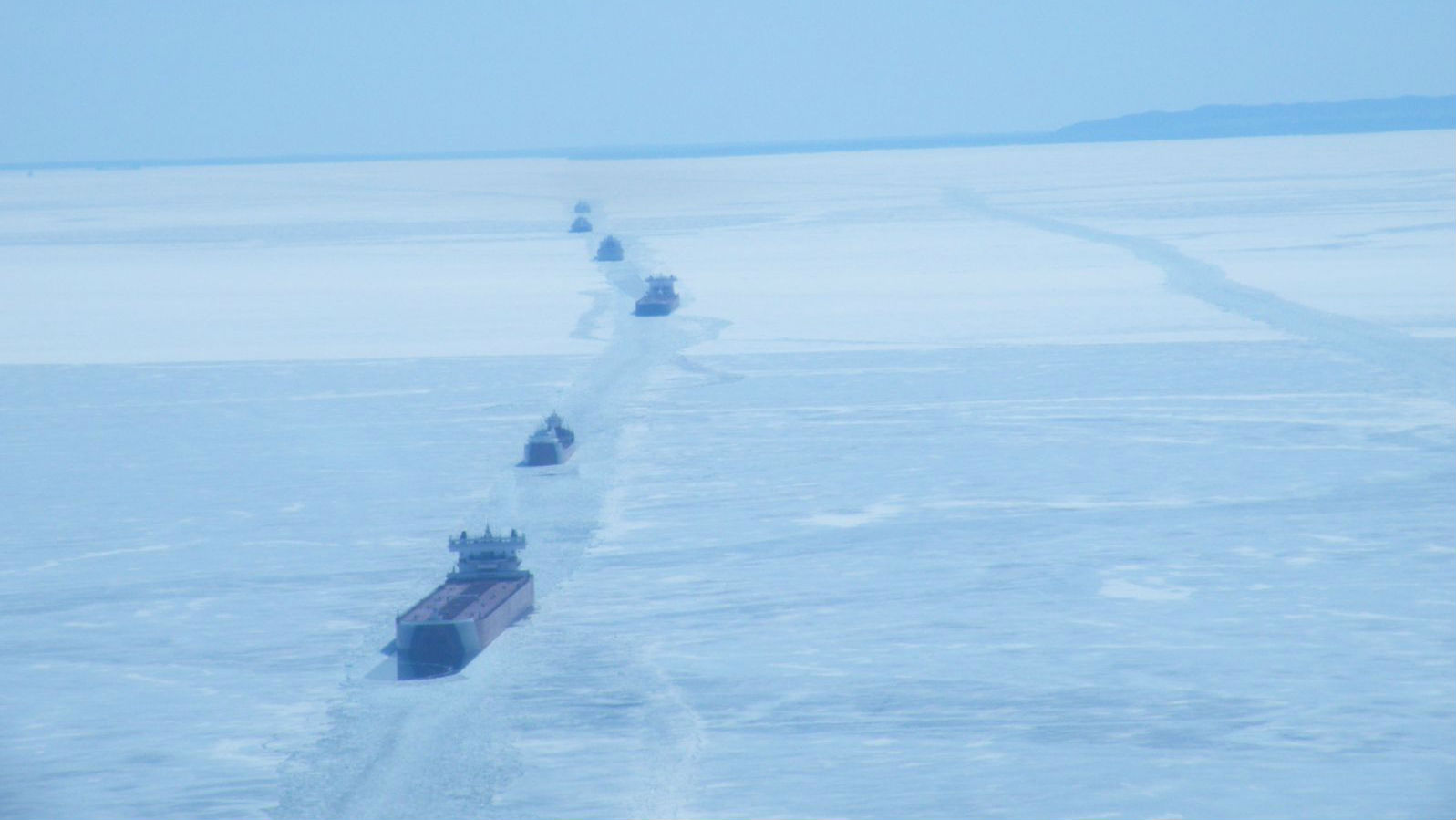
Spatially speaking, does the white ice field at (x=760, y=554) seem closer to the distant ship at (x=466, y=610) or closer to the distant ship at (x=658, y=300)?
the distant ship at (x=466, y=610)

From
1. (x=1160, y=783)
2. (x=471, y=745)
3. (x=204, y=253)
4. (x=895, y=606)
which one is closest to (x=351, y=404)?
(x=895, y=606)

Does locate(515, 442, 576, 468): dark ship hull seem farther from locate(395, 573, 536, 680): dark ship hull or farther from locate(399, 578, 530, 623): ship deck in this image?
locate(395, 573, 536, 680): dark ship hull

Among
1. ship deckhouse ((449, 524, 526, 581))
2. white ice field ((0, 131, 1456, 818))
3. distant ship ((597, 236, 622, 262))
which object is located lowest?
white ice field ((0, 131, 1456, 818))

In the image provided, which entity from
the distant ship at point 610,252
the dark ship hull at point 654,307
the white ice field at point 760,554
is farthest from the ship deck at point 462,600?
the distant ship at point 610,252

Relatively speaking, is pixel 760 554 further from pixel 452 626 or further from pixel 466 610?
pixel 452 626

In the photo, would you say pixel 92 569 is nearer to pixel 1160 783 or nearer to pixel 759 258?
pixel 1160 783

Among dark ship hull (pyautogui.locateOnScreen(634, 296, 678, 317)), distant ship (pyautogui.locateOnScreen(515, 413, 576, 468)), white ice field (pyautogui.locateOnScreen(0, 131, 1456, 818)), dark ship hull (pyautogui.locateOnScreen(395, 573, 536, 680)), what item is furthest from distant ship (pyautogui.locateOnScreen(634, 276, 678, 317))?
dark ship hull (pyautogui.locateOnScreen(395, 573, 536, 680))
